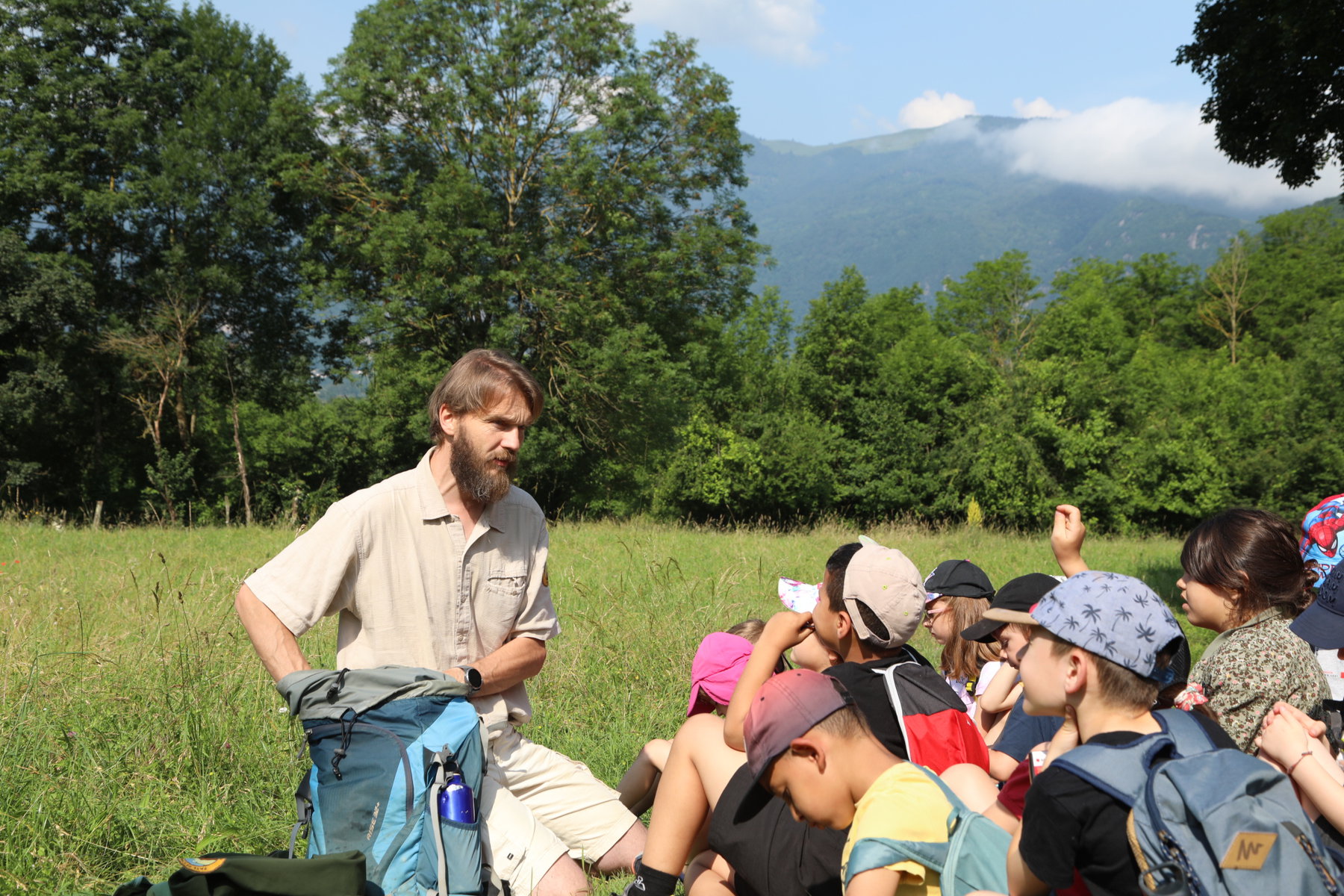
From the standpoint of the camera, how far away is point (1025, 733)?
311cm

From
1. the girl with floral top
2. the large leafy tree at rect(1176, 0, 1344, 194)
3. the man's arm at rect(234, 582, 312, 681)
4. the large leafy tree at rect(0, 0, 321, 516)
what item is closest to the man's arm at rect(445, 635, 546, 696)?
the man's arm at rect(234, 582, 312, 681)

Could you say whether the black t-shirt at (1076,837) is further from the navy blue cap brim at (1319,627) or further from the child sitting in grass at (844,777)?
the navy blue cap brim at (1319,627)

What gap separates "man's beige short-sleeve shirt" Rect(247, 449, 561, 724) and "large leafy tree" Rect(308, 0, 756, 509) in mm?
18429

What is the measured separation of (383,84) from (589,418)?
9.98m

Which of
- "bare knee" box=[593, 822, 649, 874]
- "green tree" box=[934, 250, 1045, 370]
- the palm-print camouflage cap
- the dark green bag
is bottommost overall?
"bare knee" box=[593, 822, 649, 874]

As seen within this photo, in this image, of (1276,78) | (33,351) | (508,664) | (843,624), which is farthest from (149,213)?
(843,624)

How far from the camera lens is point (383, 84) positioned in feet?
75.8

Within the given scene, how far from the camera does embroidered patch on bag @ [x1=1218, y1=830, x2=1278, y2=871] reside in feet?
5.48

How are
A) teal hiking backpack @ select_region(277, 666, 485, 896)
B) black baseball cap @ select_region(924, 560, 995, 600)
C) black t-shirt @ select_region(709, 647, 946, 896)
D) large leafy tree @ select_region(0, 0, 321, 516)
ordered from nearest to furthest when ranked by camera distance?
black t-shirt @ select_region(709, 647, 946, 896) < teal hiking backpack @ select_region(277, 666, 485, 896) < black baseball cap @ select_region(924, 560, 995, 600) < large leafy tree @ select_region(0, 0, 321, 516)

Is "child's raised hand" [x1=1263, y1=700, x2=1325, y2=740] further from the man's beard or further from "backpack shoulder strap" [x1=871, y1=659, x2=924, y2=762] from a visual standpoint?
the man's beard

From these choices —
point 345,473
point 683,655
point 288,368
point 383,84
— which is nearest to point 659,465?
point 345,473

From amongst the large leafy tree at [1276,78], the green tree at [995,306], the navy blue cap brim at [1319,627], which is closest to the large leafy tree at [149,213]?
the large leafy tree at [1276,78]

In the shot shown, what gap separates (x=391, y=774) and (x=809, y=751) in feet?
4.47

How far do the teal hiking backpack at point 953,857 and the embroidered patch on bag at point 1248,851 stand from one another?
47cm
